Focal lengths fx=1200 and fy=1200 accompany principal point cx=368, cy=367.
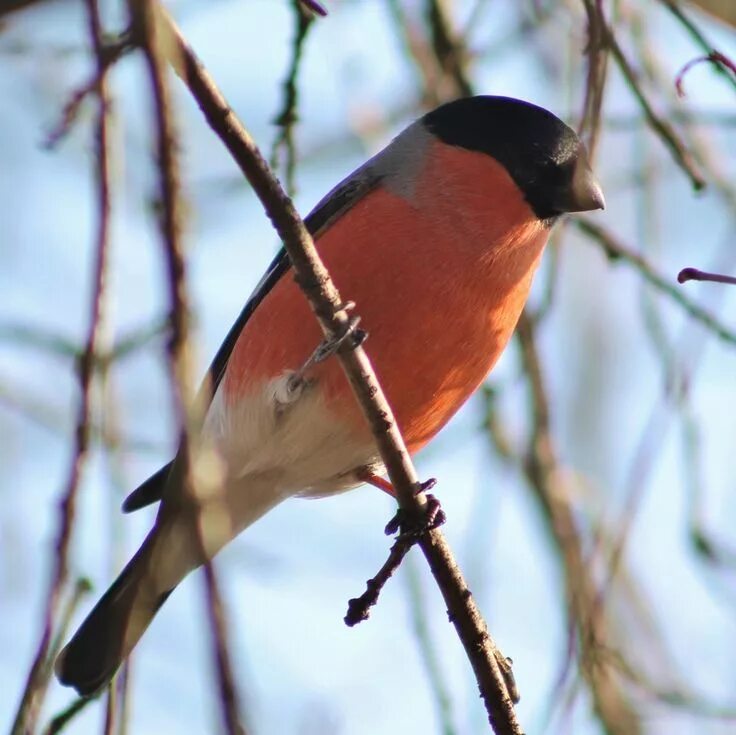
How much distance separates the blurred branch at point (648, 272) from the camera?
4.03m

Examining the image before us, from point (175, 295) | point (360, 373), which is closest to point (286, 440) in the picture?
point (360, 373)

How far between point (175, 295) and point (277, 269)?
2.74m

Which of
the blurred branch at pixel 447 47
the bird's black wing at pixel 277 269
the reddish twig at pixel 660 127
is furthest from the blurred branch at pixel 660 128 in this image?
the blurred branch at pixel 447 47

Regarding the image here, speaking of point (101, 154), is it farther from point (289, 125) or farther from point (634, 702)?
point (634, 702)

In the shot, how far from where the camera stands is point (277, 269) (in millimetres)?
4363

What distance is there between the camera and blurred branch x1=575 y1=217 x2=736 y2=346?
4.03 metres

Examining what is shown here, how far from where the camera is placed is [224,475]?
4.23m

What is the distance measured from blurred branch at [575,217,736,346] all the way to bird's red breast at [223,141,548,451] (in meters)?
Result: 0.43

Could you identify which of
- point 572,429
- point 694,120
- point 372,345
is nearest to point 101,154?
point 372,345

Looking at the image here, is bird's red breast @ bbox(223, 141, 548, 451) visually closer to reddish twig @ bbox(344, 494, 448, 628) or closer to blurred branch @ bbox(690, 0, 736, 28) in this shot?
reddish twig @ bbox(344, 494, 448, 628)

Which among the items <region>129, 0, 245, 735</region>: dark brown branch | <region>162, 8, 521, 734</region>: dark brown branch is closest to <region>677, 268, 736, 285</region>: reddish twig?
<region>162, 8, 521, 734</region>: dark brown branch

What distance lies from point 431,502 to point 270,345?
891mm

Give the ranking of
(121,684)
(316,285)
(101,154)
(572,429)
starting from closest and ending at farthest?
(101,154) < (121,684) < (316,285) < (572,429)

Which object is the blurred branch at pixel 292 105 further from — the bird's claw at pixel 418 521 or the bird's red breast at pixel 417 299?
the bird's claw at pixel 418 521
